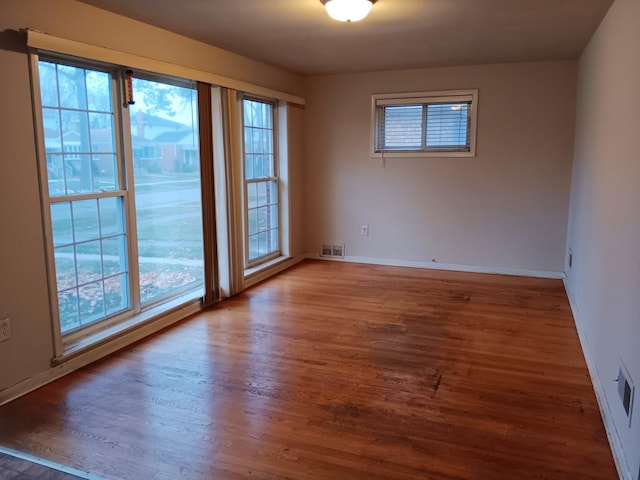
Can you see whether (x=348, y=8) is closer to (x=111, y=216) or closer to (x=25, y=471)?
(x=111, y=216)

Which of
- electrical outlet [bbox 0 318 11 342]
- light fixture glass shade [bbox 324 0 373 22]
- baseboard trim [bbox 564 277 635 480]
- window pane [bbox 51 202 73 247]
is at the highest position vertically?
light fixture glass shade [bbox 324 0 373 22]

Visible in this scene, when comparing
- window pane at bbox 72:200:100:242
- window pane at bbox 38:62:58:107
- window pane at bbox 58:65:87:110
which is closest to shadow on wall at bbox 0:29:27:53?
window pane at bbox 38:62:58:107

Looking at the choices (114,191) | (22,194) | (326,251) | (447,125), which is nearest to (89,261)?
(114,191)

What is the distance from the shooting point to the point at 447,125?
5750 mm

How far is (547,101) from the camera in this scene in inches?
209

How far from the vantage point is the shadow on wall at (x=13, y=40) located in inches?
105

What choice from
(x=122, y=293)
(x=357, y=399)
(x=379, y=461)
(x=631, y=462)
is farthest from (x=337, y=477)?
(x=122, y=293)

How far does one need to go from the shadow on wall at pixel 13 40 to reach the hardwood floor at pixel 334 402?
6.31 ft

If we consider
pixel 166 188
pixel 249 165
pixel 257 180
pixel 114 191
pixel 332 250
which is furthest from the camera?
pixel 332 250

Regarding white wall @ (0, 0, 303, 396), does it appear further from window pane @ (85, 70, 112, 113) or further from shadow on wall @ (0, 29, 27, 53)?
window pane @ (85, 70, 112, 113)

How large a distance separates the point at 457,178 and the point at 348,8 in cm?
309

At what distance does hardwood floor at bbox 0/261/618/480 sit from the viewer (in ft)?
7.36

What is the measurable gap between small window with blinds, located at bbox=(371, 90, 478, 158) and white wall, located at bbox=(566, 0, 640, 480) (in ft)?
4.94

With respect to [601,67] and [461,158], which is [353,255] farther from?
[601,67]
